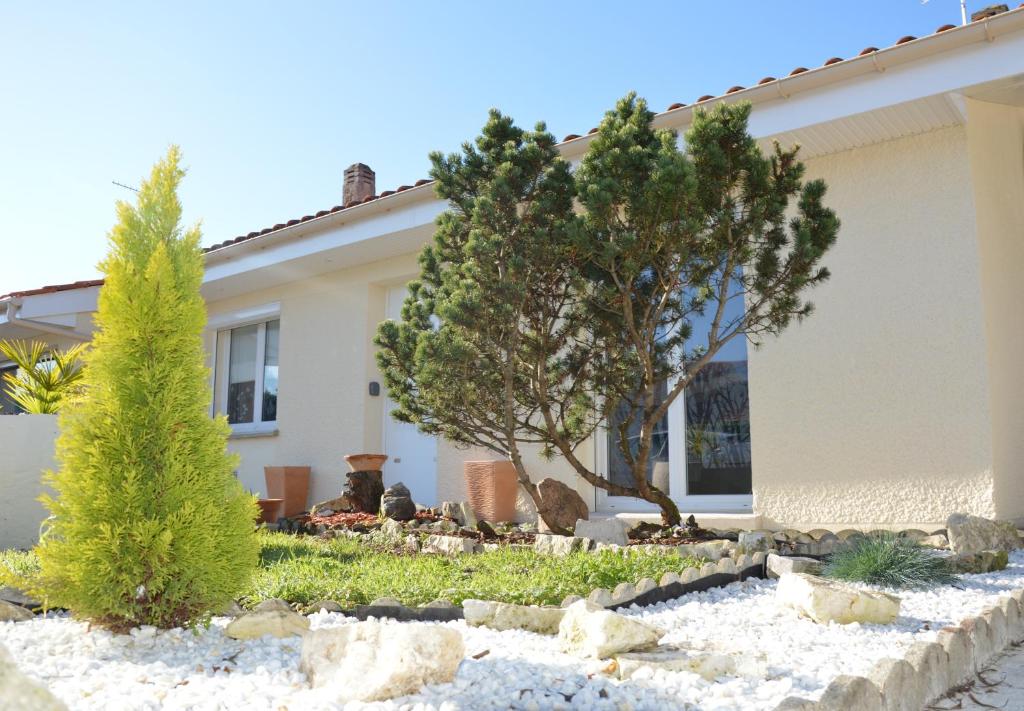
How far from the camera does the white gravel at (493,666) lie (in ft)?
8.14

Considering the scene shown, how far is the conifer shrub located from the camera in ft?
10.4


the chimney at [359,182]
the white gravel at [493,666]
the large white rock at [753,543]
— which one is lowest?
the white gravel at [493,666]

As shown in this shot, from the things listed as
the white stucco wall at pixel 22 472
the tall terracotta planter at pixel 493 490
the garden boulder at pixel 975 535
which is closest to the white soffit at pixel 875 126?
the garden boulder at pixel 975 535

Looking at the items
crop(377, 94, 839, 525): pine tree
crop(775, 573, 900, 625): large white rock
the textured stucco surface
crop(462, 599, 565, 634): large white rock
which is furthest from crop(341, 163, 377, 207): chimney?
crop(775, 573, 900, 625): large white rock

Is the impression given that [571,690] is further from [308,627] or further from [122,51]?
[122,51]

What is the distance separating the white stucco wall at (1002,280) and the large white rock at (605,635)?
4.79m

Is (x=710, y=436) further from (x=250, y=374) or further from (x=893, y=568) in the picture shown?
(x=250, y=374)

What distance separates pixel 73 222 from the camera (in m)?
7.04

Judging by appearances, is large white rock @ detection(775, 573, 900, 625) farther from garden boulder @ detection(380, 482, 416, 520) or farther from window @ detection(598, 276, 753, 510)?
garden boulder @ detection(380, 482, 416, 520)

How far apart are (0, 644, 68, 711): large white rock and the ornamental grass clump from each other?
4.27m

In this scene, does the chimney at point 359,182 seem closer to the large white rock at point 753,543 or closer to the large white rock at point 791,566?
the large white rock at point 753,543

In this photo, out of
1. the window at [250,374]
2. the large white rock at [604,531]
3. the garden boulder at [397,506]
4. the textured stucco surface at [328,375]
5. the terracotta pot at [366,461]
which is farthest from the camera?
the window at [250,374]

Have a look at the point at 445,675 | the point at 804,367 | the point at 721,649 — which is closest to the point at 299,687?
the point at 445,675

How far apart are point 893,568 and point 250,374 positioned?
9.71 m
